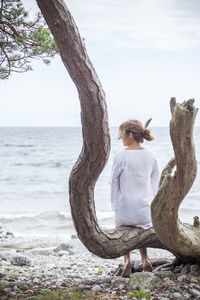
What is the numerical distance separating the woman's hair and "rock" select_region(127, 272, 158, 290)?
5.17 ft

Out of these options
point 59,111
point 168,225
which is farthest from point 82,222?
point 59,111

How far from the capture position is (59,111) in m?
46.3

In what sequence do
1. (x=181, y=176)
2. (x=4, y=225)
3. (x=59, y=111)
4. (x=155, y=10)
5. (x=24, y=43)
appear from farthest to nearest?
1. (x=59, y=111)
2. (x=155, y=10)
3. (x=4, y=225)
4. (x=24, y=43)
5. (x=181, y=176)

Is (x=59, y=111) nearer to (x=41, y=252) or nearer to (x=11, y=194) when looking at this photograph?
(x=11, y=194)

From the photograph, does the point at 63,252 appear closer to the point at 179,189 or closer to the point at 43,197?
the point at 179,189

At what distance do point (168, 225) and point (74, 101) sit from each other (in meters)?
43.7

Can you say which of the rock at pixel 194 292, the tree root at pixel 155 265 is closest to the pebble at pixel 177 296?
the rock at pixel 194 292

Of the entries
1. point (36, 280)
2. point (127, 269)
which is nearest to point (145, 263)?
point (127, 269)

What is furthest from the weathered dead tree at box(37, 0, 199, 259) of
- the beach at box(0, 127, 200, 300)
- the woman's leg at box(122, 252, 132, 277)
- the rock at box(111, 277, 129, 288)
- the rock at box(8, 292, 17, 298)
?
the rock at box(8, 292, 17, 298)

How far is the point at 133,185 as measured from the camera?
5.17m

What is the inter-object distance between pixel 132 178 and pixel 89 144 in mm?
886

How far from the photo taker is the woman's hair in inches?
201

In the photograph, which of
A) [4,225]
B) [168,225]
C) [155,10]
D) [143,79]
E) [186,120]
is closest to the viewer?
[186,120]

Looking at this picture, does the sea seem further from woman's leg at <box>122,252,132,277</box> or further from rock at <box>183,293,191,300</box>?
rock at <box>183,293,191,300</box>
